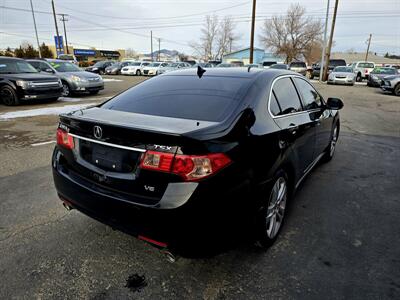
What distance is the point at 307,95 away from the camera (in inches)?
144

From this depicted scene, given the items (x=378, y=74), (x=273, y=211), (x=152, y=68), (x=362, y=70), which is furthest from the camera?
(x=152, y=68)

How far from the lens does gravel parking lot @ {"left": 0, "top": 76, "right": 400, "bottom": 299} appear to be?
2.12 metres

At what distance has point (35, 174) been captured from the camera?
13.7 feet

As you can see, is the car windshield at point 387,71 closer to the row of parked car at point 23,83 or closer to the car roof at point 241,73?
the row of parked car at point 23,83

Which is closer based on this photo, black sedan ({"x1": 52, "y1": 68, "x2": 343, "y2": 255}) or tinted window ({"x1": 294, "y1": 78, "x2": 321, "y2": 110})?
black sedan ({"x1": 52, "y1": 68, "x2": 343, "y2": 255})

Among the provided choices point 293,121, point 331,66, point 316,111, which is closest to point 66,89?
point 316,111

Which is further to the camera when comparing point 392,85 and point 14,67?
point 392,85

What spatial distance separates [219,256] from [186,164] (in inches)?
44.0

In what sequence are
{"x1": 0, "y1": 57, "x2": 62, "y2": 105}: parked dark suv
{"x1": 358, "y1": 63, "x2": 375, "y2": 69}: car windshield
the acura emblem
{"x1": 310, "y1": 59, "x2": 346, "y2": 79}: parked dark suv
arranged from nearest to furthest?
the acura emblem
{"x1": 0, "y1": 57, "x2": 62, "y2": 105}: parked dark suv
{"x1": 358, "y1": 63, "x2": 375, "y2": 69}: car windshield
{"x1": 310, "y1": 59, "x2": 346, "y2": 79}: parked dark suv

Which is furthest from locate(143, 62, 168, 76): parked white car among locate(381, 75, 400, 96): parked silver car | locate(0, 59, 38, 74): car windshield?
locate(381, 75, 400, 96): parked silver car

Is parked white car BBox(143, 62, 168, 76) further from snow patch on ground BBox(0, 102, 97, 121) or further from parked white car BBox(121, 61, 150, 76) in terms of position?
snow patch on ground BBox(0, 102, 97, 121)

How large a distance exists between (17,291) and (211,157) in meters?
1.74

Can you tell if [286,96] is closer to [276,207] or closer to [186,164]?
[276,207]

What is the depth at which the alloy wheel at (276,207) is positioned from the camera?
8.31 ft
